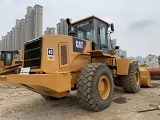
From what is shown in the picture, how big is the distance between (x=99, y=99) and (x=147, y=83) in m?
4.61

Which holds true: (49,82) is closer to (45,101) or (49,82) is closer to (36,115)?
(36,115)

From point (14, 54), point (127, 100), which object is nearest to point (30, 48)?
point (127, 100)

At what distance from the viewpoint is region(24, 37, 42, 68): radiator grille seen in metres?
4.94

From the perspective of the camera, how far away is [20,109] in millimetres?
5824

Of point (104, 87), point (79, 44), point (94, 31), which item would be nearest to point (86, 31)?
point (94, 31)

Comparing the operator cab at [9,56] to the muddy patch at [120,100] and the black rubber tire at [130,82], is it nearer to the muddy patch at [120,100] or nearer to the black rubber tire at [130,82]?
the black rubber tire at [130,82]

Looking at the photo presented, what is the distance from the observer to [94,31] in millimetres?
6238

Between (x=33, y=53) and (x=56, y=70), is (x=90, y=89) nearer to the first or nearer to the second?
(x=56, y=70)

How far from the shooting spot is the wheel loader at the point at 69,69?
176 inches

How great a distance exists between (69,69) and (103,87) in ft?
3.53

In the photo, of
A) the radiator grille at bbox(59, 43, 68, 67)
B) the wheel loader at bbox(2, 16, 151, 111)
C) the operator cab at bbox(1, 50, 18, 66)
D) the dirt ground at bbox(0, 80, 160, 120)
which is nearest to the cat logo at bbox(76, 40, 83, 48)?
the wheel loader at bbox(2, 16, 151, 111)

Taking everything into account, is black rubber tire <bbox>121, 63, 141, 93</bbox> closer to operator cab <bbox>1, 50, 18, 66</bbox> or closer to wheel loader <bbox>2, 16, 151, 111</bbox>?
wheel loader <bbox>2, 16, 151, 111</bbox>

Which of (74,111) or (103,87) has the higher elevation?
(103,87)

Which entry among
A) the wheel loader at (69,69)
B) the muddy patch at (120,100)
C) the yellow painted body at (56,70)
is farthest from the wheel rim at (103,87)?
the muddy patch at (120,100)
